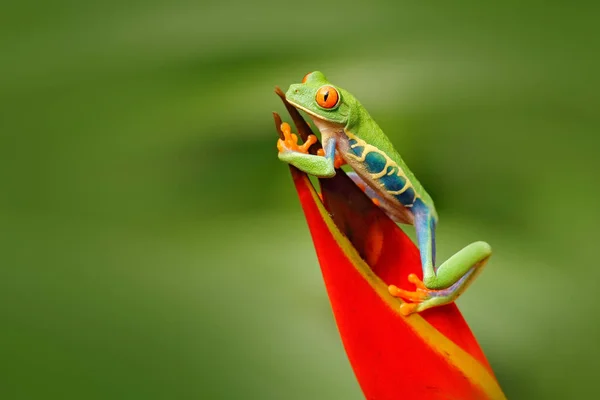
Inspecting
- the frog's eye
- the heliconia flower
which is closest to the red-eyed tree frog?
the frog's eye

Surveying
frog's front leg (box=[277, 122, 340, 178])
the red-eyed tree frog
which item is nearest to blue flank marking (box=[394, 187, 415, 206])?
the red-eyed tree frog

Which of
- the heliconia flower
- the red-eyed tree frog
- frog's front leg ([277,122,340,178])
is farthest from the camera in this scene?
the red-eyed tree frog

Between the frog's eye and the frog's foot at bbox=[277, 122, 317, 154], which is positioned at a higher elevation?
the frog's eye

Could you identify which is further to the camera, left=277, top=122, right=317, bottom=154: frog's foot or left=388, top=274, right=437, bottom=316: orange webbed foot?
left=277, top=122, right=317, bottom=154: frog's foot

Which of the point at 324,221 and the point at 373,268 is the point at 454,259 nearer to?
the point at 373,268

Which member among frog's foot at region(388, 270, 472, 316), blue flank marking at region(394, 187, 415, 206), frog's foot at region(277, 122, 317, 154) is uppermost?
frog's foot at region(277, 122, 317, 154)

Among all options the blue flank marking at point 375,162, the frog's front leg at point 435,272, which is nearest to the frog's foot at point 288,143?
the blue flank marking at point 375,162

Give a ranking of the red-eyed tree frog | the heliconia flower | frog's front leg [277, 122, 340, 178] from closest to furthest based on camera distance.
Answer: the heliconia flower < frog's front leg [277, 122, 340, 178] < the red-eyed tree frog

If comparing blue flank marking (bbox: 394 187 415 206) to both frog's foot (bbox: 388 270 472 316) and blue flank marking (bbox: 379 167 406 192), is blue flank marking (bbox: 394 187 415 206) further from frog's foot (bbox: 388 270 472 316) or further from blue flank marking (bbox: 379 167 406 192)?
frog's foot (bbox: 388 270 472 316)
